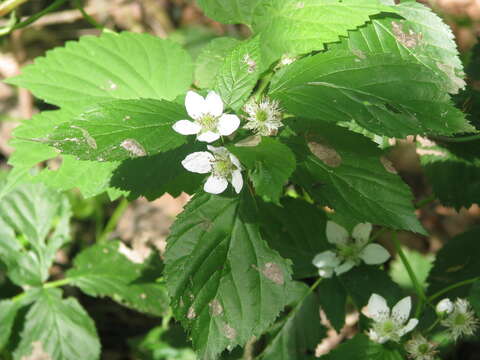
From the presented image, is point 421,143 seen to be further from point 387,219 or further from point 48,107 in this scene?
point 48,107

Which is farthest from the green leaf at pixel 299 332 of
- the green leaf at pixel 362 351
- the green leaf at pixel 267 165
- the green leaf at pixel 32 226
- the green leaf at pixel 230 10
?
the green leaf at pixel 32 226

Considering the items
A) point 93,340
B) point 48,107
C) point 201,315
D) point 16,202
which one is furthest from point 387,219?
point 48,107

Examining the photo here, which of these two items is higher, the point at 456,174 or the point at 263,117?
the point at 263,117

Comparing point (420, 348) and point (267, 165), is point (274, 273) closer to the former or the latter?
point (267, 165)

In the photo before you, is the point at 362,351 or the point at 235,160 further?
the point at 362,351

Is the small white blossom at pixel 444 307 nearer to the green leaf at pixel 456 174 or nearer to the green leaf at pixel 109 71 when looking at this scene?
the green leaf at pixel 456 174

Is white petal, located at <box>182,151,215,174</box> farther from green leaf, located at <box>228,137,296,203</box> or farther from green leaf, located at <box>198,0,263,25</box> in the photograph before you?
green leaf, located at <box>198,0,263,25</box>

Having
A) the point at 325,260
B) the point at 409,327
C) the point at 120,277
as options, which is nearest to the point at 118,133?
the point at 325,260
